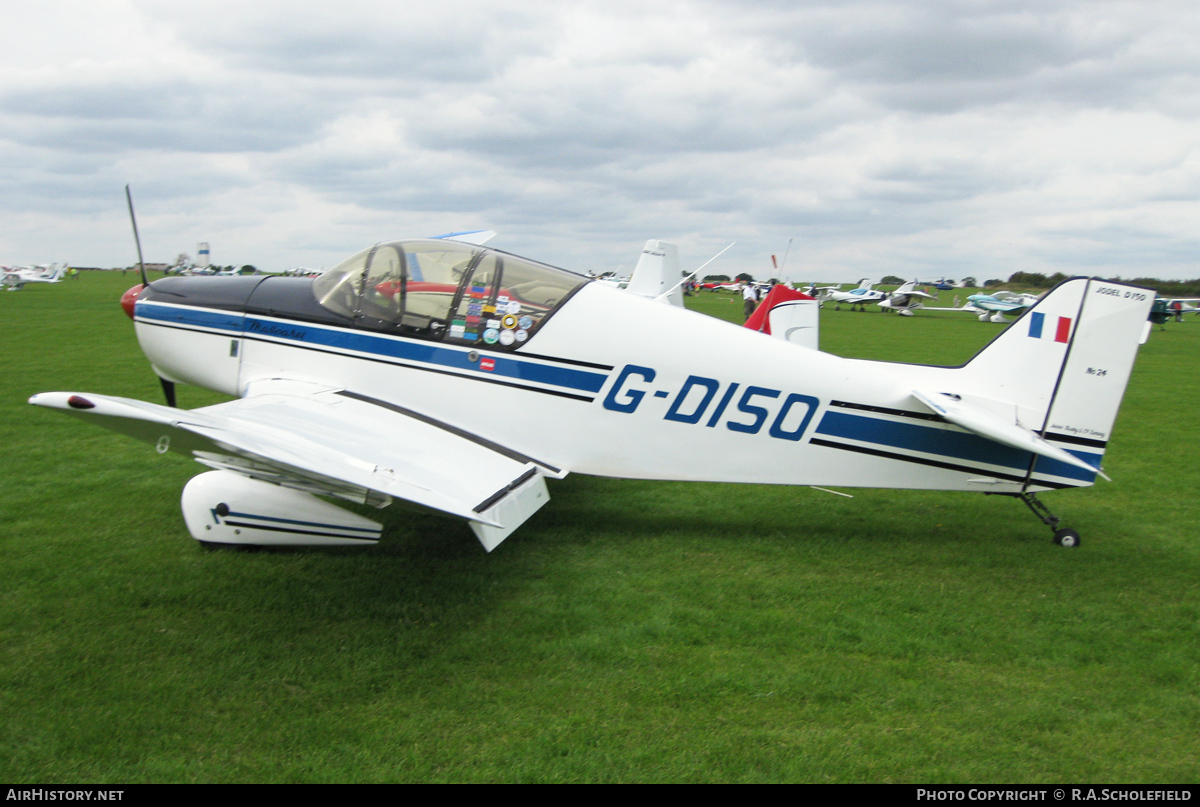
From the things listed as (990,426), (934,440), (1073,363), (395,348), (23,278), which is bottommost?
(23,278)

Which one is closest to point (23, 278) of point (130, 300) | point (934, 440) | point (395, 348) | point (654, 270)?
point (654, 270)

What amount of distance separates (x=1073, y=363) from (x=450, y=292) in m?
4.18

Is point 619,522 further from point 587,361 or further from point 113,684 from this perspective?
point 113,684

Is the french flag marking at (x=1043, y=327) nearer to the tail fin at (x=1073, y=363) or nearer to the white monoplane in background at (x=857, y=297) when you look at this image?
the tail fin at (x=1073, y=363)

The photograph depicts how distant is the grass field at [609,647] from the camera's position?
2.77 meters

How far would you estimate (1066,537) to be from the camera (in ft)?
16.9

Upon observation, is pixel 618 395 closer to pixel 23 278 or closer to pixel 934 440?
pixel 934 440

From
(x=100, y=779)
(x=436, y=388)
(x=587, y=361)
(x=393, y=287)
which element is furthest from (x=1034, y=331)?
(x=100, y=779)

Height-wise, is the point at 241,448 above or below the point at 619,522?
above

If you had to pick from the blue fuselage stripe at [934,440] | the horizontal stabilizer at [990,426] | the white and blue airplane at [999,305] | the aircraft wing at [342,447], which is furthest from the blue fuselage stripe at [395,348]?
the white and blue airplane at [999,305]

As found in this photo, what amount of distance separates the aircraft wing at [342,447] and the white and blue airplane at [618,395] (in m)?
0.03

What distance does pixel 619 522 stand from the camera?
558 centimetres

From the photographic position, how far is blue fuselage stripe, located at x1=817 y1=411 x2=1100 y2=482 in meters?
4.81
